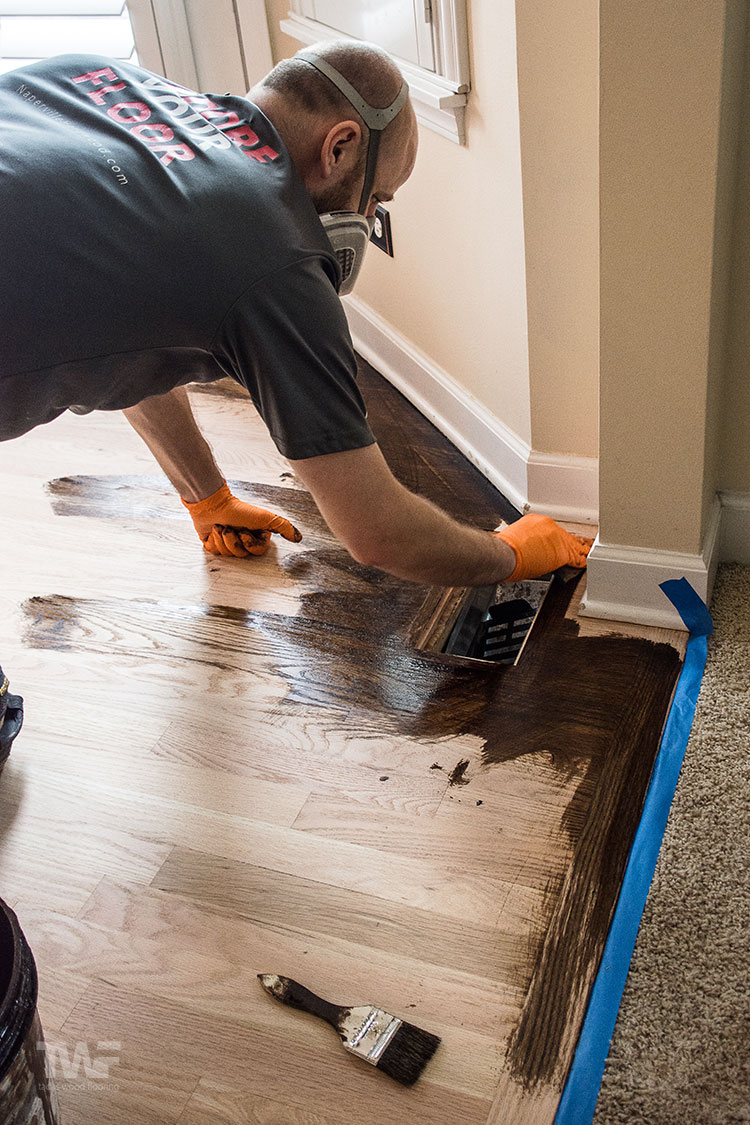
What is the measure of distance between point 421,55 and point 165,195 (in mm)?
829

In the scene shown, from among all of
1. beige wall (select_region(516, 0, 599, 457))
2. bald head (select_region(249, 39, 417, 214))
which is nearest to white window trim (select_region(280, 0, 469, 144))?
beige wall (select_region(516, 0, 599, 457))

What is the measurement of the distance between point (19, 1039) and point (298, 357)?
833 millimetres

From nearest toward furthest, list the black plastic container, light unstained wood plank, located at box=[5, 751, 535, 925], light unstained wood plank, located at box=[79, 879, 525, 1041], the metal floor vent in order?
the black plastic container, light unstained wood plank, located at box=[79, 879, 525, 1041], light unstained wood plank, located at box=[5, 751, 535, 925], the metal floor vent

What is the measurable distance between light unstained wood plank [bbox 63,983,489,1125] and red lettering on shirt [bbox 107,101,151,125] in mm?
1159

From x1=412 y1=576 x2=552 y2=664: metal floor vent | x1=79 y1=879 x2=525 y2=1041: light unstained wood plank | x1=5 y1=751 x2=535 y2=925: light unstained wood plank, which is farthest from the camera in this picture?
x1=412 y1=576 x2=552 y2=664: metal floor vent

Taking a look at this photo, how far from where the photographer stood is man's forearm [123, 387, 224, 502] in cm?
197

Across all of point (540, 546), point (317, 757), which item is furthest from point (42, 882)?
point (540, 546)

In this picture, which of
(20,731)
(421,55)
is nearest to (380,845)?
(20,731)

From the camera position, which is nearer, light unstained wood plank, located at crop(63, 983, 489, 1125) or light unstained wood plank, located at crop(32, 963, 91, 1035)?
light unstained wood plank, located at crop(63, 983, 489, 1125)

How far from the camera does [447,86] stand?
5.90 ft

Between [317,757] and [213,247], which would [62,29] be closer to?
[213,247]

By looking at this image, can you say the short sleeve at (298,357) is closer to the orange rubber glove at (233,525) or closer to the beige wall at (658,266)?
the beige wall at (658,266)

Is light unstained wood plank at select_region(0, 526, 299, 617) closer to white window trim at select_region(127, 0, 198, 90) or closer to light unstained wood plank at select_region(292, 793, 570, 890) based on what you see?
light unstained wood plank at select_region(292, 793, 570, 890)

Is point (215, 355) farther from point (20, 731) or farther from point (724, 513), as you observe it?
point (724, 513)
